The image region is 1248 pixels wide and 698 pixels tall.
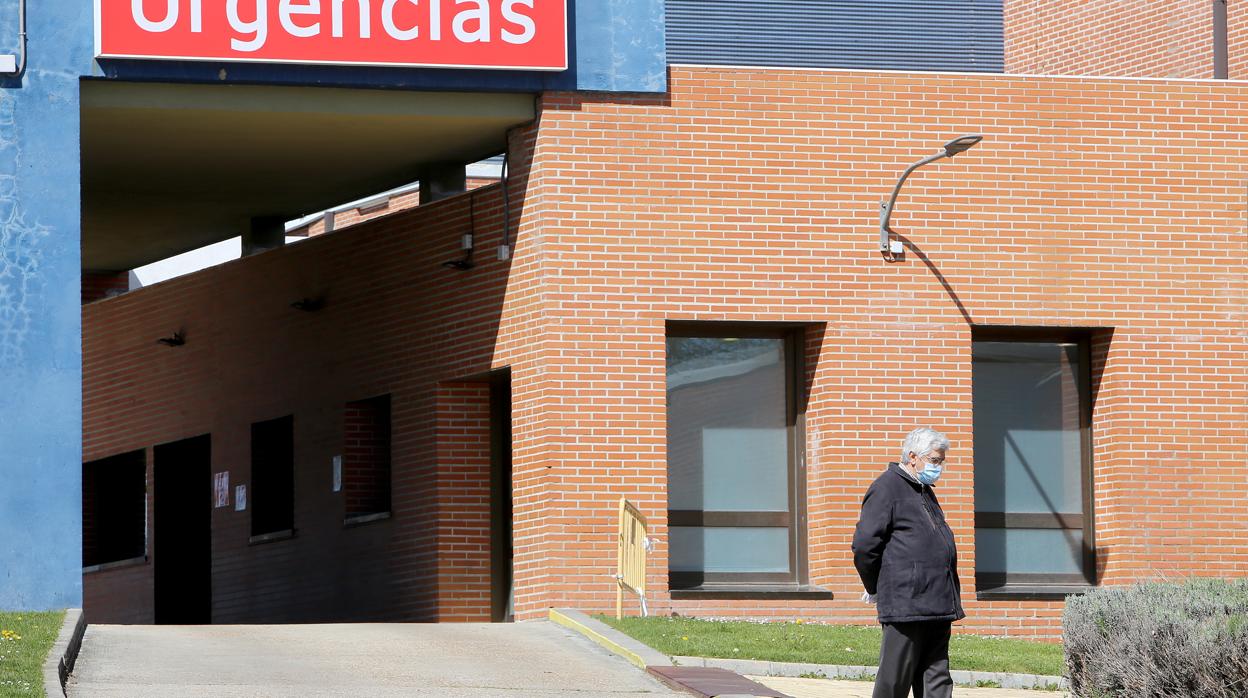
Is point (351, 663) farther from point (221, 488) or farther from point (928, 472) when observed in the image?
point (221, 488)

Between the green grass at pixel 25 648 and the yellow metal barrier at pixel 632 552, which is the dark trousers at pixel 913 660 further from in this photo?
the yellow metal barrier at pixel 632 552

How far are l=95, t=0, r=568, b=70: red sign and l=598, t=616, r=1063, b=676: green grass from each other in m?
4.92

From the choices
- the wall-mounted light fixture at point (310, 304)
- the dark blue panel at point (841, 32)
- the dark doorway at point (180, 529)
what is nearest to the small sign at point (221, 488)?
the dark doorway at point (180, 529)

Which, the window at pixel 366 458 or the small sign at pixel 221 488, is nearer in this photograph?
the window at pixel 366 458

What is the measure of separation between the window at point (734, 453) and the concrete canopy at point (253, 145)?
9.15ft

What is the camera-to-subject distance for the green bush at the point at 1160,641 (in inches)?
431

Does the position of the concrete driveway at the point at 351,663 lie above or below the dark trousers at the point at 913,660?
below

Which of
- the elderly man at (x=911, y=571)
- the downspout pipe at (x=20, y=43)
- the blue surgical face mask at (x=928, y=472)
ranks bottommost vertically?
the elderly man at (x=911, y=571)

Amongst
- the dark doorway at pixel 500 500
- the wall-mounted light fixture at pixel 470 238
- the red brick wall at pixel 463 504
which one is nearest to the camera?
the wall-mounted light fixture at pixel 470 238

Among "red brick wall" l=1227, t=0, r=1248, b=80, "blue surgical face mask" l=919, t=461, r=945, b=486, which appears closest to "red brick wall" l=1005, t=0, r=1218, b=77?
"red brick wall" l=1227, t=0, r=1248, b=80

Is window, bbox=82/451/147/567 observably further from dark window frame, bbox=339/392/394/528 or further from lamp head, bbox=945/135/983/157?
lamp head, bbox=945/135/983/157

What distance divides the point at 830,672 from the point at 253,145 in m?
8.44

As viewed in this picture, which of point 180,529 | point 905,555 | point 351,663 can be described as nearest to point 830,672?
point 351,663

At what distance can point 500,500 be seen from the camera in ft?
66.8
